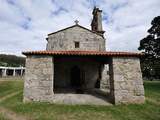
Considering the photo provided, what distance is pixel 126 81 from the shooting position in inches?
365

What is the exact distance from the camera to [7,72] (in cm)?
5222

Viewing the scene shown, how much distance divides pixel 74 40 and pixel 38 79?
830cm

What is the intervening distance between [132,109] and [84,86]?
271 inches

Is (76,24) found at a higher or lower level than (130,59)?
higher

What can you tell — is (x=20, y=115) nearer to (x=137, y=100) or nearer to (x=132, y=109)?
(x=132, y=109)

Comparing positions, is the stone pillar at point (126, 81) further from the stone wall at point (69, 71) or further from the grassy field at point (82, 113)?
the stone wall at point (69, 71)

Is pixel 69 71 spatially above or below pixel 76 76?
above

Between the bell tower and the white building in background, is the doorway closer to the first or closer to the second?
the bell tower

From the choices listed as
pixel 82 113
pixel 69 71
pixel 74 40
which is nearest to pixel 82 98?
pixel 82 113

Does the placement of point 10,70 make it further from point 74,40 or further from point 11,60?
point 74,40

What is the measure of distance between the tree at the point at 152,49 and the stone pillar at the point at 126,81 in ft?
40.5

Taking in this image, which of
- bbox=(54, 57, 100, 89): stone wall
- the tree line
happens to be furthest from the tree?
the tree line

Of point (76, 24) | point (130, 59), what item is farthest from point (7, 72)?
point (130, 59)

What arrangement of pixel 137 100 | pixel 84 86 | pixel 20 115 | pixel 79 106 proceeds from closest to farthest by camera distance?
1. pixel 20 115
2. pixel 79 106
3. pixel 137 100
4. pixel 84 86
